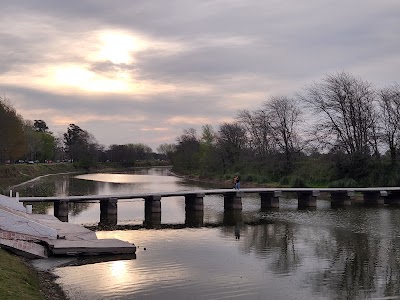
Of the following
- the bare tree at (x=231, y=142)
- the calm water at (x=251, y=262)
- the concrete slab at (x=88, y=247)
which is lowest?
the calm water at (x=251, y=262)

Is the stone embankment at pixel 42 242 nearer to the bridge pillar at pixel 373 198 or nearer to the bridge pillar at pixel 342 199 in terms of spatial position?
the bridge pillar at pixel 342 199

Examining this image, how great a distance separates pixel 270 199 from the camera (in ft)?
108

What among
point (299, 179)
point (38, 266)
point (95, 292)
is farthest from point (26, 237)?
point (299, 179)

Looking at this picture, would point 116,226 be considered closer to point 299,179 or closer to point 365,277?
point 365,277

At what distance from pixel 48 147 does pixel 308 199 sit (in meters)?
86.1

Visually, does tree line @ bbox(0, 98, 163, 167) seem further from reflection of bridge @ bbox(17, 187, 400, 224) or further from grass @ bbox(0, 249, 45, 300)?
grass @ bbox(0, 249, 45, 300)

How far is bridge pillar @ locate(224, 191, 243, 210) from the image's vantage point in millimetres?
31703

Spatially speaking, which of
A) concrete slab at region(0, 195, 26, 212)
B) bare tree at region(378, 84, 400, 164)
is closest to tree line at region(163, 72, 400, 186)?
bare tree at region(378, 84, 400, 164)

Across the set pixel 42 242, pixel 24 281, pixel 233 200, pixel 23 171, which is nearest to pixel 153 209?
pixel 233 200

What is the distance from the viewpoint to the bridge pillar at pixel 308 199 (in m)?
33.0

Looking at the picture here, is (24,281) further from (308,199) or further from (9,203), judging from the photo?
(308,199)

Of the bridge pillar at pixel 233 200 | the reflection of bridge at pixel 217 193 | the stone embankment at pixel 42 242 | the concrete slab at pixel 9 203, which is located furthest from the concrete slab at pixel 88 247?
the bridge pillar at pixel 233 200

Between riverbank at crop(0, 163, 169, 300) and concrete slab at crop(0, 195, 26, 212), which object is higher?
concrete slab at crop(0, 195, 26, 212)

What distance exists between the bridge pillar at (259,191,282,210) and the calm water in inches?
208
